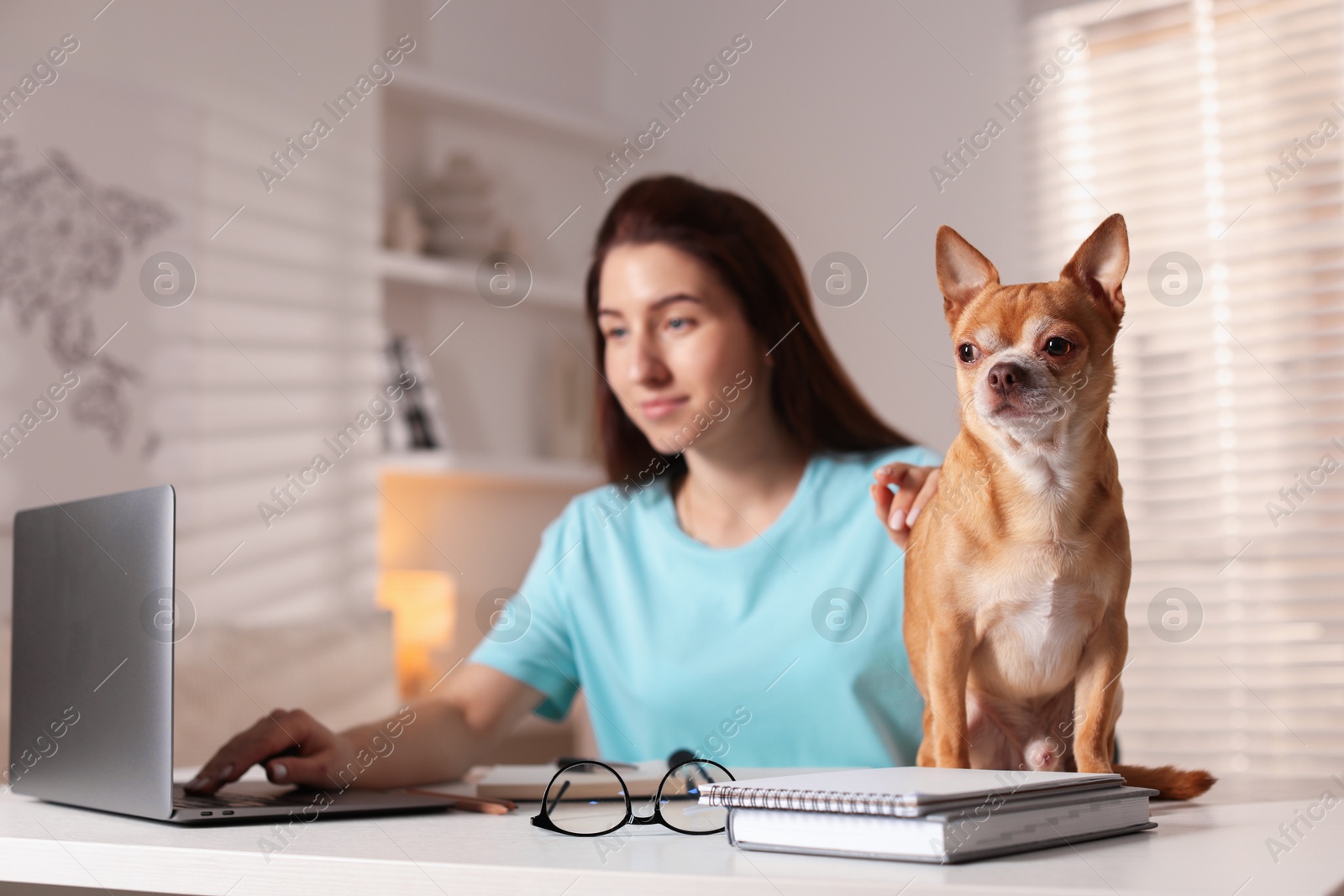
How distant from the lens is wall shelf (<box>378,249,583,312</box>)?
3.18 m

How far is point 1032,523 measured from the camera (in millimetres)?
687

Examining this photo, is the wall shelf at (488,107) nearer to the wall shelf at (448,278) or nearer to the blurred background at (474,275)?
the blurred background at (474,275)

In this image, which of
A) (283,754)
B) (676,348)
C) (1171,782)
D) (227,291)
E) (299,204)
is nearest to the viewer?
(1171,782)

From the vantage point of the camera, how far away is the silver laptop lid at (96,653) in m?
0.79

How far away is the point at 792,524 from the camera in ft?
4.65

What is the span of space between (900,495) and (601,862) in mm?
378

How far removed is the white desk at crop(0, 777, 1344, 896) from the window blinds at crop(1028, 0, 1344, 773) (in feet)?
7.26

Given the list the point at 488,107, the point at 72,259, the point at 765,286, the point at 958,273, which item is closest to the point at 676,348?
the point at 765,286

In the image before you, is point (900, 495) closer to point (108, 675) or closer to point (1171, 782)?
point (1171, 782)

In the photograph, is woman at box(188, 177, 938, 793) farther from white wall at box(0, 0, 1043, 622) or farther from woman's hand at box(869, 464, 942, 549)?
white wall at box(0, 0, 1043, 622)

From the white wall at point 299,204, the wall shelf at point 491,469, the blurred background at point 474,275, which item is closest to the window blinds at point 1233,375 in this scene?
the blurred background at point 474,275

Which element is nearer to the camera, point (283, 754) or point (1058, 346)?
point (1058, 346)

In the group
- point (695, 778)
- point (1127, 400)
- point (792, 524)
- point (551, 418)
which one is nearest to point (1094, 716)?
point (695, 778)

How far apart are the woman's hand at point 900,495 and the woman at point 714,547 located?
1.53 ft
